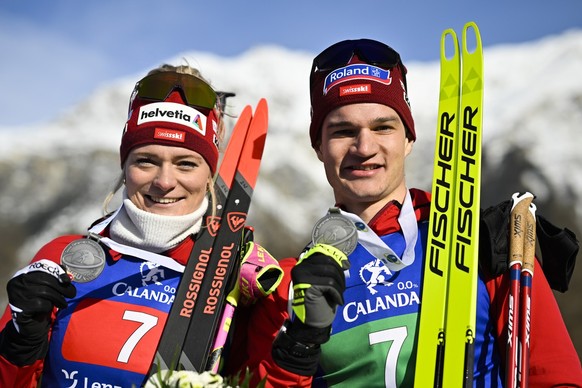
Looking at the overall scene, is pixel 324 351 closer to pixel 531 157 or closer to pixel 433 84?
pixel 531 157

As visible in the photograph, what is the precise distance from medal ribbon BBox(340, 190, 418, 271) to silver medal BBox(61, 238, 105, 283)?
3.86ft

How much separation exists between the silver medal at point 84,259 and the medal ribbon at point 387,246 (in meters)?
1.18

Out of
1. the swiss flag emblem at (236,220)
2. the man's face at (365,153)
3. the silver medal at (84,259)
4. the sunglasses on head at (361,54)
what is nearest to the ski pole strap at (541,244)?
the man's face at (365,153)

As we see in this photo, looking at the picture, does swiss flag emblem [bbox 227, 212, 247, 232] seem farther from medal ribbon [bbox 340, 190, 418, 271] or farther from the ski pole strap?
the ski pole strap

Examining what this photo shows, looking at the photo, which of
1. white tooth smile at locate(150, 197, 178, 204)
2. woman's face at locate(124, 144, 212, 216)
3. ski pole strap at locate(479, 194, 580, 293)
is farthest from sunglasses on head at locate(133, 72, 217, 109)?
ski pole strap at locate(479, 194, 580, 293)

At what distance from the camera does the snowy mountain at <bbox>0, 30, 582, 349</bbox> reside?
35375mm

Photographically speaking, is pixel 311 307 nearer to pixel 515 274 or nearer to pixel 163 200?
pixel 515 274

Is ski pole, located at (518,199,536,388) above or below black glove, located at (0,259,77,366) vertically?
above

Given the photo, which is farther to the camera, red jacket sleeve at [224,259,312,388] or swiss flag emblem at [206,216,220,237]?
swiss flag emblem at [206,216,220,237]

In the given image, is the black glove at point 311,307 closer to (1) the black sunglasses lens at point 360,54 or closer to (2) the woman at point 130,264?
(2) the woman at point 130,264

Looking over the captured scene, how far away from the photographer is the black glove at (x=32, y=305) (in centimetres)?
283

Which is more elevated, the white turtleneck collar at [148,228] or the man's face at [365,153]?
the man's face at [365,153]

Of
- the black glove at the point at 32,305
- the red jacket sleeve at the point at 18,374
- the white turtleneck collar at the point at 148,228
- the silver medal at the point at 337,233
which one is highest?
the white turtleneck collar at the point at 148,228

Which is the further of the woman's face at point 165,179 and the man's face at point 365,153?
the woman's face at point 165,179
